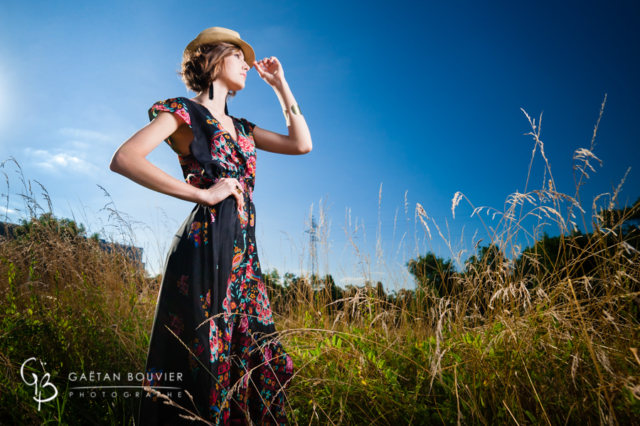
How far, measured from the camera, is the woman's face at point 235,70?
5.43 ft

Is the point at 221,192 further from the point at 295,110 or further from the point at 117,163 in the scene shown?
the point at 295,110

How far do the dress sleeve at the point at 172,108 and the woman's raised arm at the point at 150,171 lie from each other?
0.09 meters

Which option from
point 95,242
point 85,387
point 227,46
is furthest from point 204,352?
point 95,242

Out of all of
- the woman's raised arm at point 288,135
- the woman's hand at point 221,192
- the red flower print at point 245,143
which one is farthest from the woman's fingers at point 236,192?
the woman's raised arm at point 288,135

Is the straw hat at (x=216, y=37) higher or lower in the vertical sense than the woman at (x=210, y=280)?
higher

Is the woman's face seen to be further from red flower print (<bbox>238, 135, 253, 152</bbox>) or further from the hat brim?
red flower print (<bbox>238, 135, 253, 152</bbox>)

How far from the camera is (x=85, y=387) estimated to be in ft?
5.91

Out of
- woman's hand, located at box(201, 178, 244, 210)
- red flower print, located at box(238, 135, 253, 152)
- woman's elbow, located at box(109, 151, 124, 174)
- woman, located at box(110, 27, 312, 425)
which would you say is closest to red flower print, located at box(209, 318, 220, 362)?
woman, located at box(110, 27, 312, 425)

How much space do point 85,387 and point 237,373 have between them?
41.7 inches

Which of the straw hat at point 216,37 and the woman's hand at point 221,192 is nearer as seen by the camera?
the woman's hand at point 221,192

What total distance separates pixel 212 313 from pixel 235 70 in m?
1.15

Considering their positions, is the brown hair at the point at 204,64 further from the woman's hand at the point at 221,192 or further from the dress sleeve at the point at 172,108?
the woman's hand at the point at 221,192

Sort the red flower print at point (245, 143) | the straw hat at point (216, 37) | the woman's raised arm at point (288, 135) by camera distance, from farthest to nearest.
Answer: the woman's raised arm at point (288, 135), the straw hat at point (216, 37), the red flower print at point (245, 143)

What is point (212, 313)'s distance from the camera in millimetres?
1260
